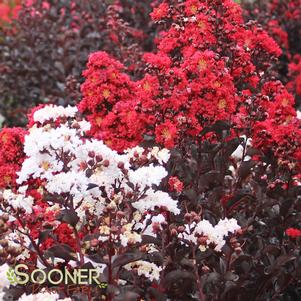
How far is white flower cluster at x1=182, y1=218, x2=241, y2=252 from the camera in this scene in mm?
2484

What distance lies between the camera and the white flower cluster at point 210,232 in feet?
8.15

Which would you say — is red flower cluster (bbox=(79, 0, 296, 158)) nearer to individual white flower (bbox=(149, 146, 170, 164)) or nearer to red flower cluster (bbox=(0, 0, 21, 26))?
individual white flower (bbox=(149, 146, 170, 164))

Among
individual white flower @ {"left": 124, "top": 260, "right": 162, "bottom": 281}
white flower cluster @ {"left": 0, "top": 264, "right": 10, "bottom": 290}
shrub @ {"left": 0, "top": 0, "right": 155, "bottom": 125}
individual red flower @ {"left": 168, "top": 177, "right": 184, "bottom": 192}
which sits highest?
shrub @ {"left": 0, "top": 0, "right": 155, "bottom": 125}

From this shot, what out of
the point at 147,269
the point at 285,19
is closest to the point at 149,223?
the point at 147,269

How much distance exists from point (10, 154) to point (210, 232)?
3.89 feet

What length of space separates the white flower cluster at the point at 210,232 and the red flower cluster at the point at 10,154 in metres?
1.02

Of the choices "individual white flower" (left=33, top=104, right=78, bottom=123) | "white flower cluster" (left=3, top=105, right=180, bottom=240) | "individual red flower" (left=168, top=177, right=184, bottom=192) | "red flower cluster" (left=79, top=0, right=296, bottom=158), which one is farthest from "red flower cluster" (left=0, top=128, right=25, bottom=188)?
"individual red flower" (left=168, top=177, right=184, bottom=192)

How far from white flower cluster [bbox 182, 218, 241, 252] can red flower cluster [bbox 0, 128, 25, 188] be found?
1.02 meters

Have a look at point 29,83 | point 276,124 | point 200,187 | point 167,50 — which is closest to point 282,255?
point 200,187

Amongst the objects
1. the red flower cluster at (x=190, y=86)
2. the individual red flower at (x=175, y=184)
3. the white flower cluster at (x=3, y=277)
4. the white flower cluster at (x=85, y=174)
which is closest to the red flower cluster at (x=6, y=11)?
the red flower cluster at (x=190, y=86)

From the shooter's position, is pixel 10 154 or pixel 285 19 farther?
pixel 285 19

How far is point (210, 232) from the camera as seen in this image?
2508mm

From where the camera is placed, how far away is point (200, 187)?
9.78ft

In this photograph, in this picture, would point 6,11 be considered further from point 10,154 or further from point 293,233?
point 293,233
